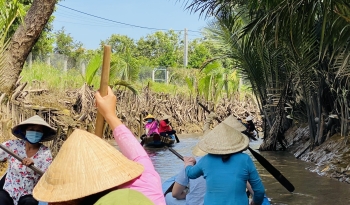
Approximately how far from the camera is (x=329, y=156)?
1327cm

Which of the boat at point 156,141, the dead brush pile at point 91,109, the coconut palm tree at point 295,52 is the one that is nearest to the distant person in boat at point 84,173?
the coconut palm tree at point 295,52

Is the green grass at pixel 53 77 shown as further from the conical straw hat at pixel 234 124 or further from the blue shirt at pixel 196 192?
the blue shirt at pixel 196 192

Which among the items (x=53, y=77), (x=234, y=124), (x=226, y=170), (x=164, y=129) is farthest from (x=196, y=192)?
(x=53, y=77)

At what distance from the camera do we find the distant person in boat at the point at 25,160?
5.16m

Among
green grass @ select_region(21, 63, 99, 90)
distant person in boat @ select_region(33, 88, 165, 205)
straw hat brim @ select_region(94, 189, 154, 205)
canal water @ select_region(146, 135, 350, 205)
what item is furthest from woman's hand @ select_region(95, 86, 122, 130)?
green grass @ select_region(21, 63, 99, 90)

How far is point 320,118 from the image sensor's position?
574 inches

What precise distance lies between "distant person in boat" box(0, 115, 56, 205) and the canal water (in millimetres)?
5364

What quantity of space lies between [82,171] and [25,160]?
10.4 feet

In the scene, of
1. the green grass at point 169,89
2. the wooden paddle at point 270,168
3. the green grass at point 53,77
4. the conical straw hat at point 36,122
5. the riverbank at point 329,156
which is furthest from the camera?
the green grass at point 169,89

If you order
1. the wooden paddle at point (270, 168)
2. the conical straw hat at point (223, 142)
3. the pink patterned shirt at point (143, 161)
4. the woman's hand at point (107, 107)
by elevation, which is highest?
the woman's hand at point (107, 107)

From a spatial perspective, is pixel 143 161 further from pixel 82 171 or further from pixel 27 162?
pixel 27 162

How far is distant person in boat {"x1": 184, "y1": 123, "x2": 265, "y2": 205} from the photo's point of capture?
4902mm

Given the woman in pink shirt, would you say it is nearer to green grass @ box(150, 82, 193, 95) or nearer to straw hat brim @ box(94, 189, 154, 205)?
straw hat brim @ box(94, 189, 154, 205)

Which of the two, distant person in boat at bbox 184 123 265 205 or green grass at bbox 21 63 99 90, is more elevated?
green grass at bbox 21 63 99 90
